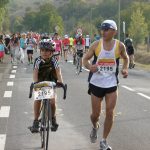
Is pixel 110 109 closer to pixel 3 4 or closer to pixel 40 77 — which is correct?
pixel 40 77

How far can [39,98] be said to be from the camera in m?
7.22

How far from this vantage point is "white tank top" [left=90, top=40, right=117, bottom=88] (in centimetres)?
722

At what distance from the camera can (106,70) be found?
286 inches

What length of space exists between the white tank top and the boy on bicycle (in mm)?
581

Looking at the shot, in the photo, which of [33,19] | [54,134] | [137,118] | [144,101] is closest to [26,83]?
[144,101]

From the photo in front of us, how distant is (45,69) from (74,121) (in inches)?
99.5

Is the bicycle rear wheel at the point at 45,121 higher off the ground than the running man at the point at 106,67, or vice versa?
the running man at the point at 106,67

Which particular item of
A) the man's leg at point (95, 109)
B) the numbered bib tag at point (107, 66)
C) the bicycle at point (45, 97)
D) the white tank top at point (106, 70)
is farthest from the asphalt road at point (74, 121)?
the numbered bib tag at point (107, 66)

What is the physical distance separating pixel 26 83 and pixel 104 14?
141642 mm

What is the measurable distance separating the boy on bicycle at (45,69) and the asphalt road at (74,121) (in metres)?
0.43

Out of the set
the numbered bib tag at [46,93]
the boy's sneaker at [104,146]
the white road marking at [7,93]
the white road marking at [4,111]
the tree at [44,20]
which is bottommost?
the boy's sneaker at [104,146]

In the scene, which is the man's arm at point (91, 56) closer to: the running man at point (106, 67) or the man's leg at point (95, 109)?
the running man at point (106, 67)

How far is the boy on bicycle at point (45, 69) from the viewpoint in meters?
7.49

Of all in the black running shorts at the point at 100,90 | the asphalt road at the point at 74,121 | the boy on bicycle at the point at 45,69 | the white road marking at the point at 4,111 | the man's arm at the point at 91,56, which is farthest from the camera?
the white road marking at the point at 4,111
